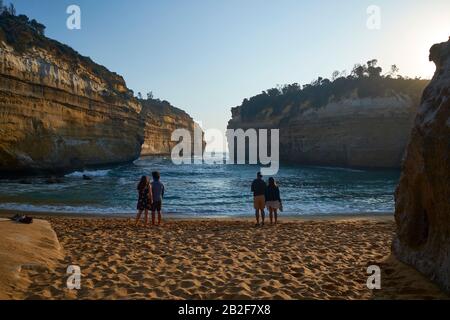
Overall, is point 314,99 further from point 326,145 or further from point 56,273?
point 56,273

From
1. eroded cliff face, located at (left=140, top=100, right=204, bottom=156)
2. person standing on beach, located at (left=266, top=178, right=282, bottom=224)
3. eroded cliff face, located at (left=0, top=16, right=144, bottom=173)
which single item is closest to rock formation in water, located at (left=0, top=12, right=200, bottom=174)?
eroded cliff face, located at (left=0, top=16, right=144, bottom=173)

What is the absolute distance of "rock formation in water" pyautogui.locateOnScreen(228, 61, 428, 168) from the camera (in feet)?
178

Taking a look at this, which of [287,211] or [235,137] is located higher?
[235,137]

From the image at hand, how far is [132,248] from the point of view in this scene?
7.52m

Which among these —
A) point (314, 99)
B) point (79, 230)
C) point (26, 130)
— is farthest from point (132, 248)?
point (314, 99)

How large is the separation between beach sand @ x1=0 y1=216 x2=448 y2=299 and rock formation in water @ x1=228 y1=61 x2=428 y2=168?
48.9 m

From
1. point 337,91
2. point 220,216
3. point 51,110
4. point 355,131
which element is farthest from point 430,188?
point 337,91

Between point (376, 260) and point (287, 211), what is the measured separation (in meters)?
10.4

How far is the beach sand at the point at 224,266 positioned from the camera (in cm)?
473

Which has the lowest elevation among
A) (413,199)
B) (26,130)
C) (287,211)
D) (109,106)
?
(287,211)

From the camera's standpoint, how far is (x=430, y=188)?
192 inches

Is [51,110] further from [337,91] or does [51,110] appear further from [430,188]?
[337,91]

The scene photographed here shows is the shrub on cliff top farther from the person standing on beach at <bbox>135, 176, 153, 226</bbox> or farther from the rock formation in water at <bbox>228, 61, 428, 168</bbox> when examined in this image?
the person standing on beach at <bbox>135, 176, 153, 226</bbox>

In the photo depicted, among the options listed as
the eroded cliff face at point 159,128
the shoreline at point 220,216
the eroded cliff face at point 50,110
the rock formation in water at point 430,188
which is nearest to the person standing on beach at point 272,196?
the shoreline at point 220,216
